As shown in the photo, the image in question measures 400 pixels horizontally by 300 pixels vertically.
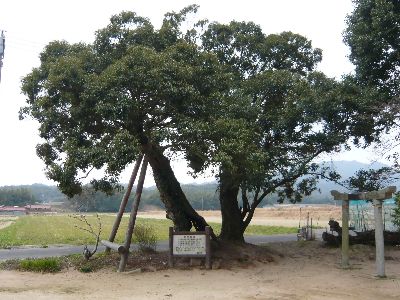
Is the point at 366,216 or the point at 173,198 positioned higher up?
the point at 173,198

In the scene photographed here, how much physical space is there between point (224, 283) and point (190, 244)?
316cm

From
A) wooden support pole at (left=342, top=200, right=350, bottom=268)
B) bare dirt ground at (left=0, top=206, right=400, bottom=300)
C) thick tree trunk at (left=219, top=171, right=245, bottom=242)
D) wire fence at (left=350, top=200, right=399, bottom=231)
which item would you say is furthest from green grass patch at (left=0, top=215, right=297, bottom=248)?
wire fence at (left=350, top=200, right=399, bottom=231)

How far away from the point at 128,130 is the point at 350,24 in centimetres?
1074

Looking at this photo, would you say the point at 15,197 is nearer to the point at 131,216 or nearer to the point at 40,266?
the point at 40,266

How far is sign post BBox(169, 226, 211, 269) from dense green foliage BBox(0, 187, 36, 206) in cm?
12292

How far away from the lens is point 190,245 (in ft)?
54.5

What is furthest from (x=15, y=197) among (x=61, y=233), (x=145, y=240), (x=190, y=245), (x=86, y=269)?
(x=190, y=245)

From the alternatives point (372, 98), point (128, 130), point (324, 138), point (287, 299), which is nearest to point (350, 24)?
point (372, 98)

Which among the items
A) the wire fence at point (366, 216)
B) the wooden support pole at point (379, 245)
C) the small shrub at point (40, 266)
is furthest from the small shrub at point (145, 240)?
A: the wire fence at point (366, 216)

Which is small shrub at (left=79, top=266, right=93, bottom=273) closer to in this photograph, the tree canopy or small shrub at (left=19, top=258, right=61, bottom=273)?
small shrub at (left=19, top=258, right=61, bottom=273)

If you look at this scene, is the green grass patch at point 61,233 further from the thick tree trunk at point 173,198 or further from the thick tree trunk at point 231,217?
the thick tree trunk at point 173,198

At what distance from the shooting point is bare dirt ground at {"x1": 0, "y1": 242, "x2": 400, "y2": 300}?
38.6ft

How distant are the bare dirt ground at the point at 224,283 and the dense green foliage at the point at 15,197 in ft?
402

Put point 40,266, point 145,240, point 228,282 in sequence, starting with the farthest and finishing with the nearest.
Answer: point 145,240
point 40,266
point 228,282
